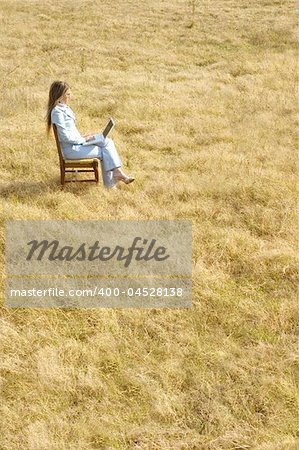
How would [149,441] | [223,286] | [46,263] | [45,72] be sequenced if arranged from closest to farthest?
[149,441], [223,286], [46,263], [45,72]

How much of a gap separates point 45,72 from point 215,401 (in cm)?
1352

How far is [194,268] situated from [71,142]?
3091 mm

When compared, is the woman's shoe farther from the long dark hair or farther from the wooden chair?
the long dark hair

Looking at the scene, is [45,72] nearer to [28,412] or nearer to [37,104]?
[37,104]

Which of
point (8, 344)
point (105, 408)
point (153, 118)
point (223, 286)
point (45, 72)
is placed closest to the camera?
point (105, 408)

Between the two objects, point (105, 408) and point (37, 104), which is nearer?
point (105, 408)

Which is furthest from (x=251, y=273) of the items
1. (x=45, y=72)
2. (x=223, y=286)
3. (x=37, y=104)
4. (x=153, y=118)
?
(x=45, y=72)

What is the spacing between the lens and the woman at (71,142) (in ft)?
24.3

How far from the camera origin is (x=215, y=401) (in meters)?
3.98

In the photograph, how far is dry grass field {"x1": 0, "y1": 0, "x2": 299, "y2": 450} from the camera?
3.85 metres

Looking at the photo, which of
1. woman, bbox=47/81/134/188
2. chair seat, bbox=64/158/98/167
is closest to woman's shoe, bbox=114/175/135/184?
woman, bbox=47/81/134/188

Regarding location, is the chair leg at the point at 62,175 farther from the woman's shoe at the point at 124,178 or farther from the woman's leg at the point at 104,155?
the woman's shoe at the point at 124,178

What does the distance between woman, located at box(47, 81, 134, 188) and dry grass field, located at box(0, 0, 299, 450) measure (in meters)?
0.32

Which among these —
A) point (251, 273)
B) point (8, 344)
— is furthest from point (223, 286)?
point (8, 344)
